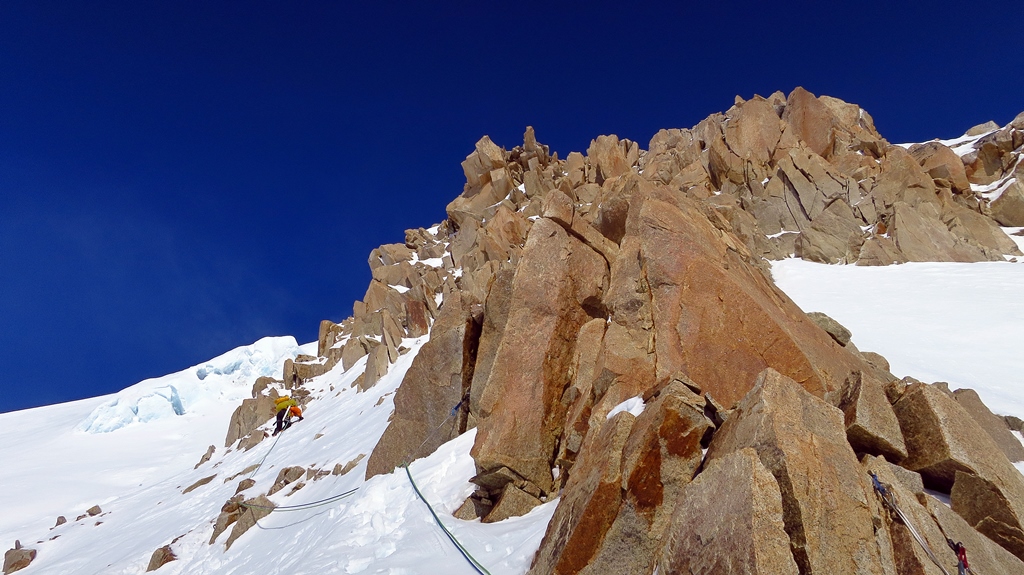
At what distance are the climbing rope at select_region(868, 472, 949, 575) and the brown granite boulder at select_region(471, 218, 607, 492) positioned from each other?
6107 mm

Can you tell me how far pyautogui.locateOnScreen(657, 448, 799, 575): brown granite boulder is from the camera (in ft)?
15.9

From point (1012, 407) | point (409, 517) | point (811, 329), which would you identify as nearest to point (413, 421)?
point (409, 517)

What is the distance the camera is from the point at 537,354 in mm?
12594

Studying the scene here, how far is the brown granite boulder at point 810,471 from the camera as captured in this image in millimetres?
5180

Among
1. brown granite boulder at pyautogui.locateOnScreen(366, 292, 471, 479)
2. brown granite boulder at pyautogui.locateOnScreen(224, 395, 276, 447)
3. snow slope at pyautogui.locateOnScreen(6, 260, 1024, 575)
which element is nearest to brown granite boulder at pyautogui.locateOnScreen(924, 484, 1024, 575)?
snow slope at pyautogui.locateOnScreen(6, 260, 1024, 575)

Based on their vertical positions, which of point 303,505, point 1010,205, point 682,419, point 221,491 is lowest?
point 682,419

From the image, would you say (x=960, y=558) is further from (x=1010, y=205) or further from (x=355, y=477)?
(x=1010, y=205)

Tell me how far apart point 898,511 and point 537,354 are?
7.89m

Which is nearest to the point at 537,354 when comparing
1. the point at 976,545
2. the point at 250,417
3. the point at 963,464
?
the point at 963,464

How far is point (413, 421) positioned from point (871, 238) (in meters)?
30.6

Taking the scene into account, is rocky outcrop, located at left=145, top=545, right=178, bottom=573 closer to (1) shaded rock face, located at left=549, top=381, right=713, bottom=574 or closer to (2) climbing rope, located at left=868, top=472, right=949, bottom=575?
(1) shaded rock face, located at left=549, top=381, right=713, bottom=574

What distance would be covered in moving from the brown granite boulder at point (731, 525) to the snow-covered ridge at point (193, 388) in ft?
209

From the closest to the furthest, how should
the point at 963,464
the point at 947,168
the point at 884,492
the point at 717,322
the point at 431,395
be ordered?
the point at 884,492 < the point at 963,464 < the point at 717,322 < the point at 431,395 < the point at 947,168

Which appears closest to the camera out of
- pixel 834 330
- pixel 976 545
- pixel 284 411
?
pixel 976 545
